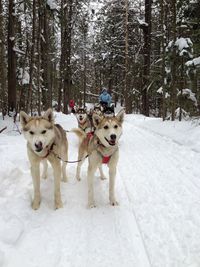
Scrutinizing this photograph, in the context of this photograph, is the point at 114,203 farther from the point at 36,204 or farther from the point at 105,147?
the point at 36,204

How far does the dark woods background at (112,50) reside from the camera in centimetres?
1416

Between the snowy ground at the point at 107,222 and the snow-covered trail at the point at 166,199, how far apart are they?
0.4 inches

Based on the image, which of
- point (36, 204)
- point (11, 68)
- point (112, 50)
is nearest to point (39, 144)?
point (36, 204)

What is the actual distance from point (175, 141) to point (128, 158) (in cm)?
284

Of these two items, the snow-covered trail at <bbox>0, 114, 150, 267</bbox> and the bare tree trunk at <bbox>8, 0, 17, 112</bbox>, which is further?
the bare tree trunk at <bbox>8, 0, 17, 112</bbox>

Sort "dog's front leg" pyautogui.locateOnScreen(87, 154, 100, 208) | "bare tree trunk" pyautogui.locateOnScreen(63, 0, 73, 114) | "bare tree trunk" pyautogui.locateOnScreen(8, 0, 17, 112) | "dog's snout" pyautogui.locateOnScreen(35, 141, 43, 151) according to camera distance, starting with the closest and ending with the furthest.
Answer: "dog's snout" pyautogui.locateOnScreen(35, 141, 43, 151) < "dog's front leg" pyautogui.locateOnScreen(87, 154, 100, 208) < "bare tree trunk" pyautogui.locateOnScreen(8, 0, 17, 112) < "bare tree trunk" pyautogui.locateOnScreen(63, 0, 73, 114)

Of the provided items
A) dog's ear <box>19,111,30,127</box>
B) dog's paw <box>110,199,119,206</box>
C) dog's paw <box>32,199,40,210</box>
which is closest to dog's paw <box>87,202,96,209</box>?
dog's paw <box>110,199,119,206</box>

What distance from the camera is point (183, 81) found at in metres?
14.0

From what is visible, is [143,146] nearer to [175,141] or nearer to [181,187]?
[175,141]

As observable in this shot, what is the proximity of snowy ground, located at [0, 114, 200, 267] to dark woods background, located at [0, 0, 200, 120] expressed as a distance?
Answer: 7.63 metres

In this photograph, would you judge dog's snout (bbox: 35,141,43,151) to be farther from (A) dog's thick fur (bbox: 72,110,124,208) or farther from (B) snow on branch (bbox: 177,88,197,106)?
(B) snow on branch (bbox: 177,88,197,106)

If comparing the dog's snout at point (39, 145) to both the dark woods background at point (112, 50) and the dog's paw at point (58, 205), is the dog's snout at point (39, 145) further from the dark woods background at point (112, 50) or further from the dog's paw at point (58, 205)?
the dark woods background at point (112, 50)

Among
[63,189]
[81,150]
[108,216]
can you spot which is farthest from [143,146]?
[108,216]

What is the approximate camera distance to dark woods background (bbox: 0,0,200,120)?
14.2m
